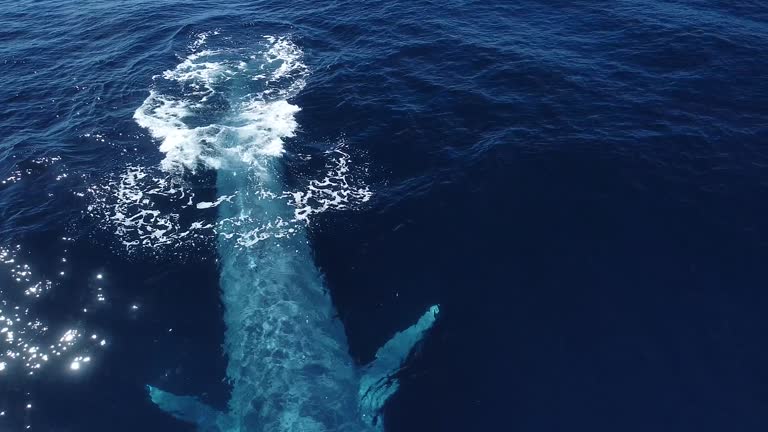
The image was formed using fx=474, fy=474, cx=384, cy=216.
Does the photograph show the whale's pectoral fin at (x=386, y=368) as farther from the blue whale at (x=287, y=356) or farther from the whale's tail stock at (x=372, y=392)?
the blue whale at (x=287, y=356)

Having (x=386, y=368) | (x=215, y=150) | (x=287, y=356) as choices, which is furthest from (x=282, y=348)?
(x=215, y=150)

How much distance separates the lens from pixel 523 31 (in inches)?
4338

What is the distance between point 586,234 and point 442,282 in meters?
22.2

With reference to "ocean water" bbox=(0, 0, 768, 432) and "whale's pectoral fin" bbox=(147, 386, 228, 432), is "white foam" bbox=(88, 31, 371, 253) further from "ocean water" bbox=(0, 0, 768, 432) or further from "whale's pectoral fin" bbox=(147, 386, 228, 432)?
"whale's pectoral fin" bbox=(147, 386, 228, 432)

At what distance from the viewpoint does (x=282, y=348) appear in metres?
59.6

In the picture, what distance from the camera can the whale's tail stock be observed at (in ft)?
173

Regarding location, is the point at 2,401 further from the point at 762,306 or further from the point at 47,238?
the point at 762,306

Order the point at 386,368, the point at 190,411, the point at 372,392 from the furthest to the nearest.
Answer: the point at 386,368
the point at 372,392
the point at 190,411

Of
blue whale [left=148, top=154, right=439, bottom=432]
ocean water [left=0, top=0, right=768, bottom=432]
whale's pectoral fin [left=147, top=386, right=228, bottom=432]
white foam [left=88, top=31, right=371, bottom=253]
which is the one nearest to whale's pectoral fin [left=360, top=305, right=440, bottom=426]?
blue whale [left=148, top=154, right=439, bottom=432]

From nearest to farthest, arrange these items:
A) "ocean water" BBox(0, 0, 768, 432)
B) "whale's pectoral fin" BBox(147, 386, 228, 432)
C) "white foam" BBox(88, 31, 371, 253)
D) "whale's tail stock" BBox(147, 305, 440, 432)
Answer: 1. "whale's pectoral fin" BBox(147, 386, 228, 432)
2. "whale's tail stock" BBox(147, 305, 440, 432)
3. "ocean water" BBox(0, 0, 768, 432)
4. "white foam" BBox(88, 31, 371, 253)

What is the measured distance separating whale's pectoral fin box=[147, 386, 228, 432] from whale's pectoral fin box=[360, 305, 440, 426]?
16.1 m

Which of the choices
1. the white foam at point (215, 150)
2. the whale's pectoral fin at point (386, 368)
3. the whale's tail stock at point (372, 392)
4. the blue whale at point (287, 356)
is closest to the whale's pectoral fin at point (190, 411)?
the whale's tail stock at point (372, 392)

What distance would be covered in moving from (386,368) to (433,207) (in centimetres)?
2679

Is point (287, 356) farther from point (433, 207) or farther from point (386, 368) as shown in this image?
point (433, 207)
